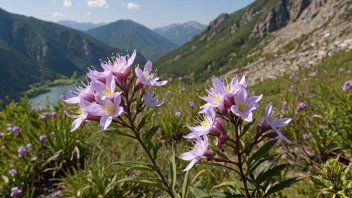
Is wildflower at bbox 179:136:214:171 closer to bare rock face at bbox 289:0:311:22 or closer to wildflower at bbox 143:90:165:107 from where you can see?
wildflower at bbox 143:90:165:107

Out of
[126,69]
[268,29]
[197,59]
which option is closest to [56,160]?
[126,69]

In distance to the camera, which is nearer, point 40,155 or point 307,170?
point 307,170

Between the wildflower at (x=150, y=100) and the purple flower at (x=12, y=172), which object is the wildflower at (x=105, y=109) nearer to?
the wildflower at (x=150, y=100)

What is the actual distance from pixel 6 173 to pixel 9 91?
211 meters

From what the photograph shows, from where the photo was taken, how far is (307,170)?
4145 mm

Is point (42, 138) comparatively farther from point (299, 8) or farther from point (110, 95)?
point (299, 8)

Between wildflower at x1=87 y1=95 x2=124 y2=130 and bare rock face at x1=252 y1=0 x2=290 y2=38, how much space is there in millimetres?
161400

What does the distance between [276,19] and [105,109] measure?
540ft

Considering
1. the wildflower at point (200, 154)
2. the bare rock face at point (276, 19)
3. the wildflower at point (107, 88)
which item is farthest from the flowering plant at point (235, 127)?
the bare rock face at point (276, 19)

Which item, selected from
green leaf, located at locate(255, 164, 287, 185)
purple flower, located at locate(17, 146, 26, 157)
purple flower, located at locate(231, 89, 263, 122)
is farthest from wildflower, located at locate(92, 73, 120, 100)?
purple flower, located at locate(17, 146, 26, 157)

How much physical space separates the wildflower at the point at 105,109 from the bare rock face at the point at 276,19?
161 metres

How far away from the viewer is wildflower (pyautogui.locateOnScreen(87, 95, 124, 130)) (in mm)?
1895

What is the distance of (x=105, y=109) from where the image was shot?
1.95 meters

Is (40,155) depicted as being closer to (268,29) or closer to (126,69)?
(126,69)
